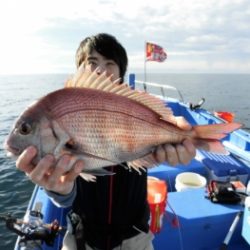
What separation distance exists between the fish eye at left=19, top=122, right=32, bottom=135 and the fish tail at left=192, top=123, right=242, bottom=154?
4.01 ft

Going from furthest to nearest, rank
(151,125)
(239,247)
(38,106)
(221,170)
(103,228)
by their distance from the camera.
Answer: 1. (221,170)
2. (239,247)
3. (103,228)
4. (151,125)
5. (38,106)

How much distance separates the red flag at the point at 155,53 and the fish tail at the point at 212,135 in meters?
12.3

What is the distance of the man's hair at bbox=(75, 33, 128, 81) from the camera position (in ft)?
10.3

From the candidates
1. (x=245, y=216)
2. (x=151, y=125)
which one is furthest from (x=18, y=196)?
(x=151, y=125)

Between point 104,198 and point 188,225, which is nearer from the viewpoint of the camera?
point 104,198

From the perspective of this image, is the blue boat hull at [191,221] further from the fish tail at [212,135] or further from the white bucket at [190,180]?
the fish tail at [212,135]

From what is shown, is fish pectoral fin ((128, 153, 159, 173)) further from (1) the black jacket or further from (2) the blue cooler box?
(2) the blue cooler box

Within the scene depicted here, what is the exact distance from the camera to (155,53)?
14.2 m

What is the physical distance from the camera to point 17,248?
3.57 m

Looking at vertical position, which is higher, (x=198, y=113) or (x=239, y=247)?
(x=198, y=113)

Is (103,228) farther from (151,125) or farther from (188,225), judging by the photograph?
(188,225)

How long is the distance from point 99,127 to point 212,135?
33.9 inches

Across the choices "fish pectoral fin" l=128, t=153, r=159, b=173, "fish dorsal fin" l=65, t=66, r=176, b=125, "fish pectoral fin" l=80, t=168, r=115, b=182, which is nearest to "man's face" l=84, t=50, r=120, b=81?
"fish dorsal fin" l=65, t=66, r=176, b=125

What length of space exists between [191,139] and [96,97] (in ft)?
2.74
